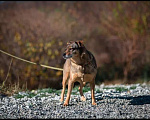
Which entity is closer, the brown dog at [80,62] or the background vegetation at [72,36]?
the brown dog at [80,62]

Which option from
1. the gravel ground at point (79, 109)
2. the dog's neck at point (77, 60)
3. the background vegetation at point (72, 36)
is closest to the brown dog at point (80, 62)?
the dog's neck at point (77, 60)

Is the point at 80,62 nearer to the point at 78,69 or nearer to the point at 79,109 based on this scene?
the point at 78,69

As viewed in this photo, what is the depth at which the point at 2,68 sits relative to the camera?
12219 mm

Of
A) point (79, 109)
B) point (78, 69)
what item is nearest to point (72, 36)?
point (78, 69)

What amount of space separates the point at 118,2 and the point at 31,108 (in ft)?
41.2

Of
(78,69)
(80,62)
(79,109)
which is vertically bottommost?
(79,109)

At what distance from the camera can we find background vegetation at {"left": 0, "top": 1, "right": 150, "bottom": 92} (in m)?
12.6

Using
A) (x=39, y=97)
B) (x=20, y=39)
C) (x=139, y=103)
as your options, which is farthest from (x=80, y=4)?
(x=139, y=103)

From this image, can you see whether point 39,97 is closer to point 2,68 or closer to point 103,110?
point 103,110

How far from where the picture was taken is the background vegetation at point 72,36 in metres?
12.6

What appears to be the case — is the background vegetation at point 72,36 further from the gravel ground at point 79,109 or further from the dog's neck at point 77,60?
the dog's neck at point 77,60

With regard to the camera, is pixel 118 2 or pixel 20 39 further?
pixel 118 2

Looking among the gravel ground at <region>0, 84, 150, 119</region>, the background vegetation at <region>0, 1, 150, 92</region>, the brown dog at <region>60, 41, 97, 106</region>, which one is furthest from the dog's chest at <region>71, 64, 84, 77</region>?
the background vegetation at <region>0, 1, 150, 92</region>

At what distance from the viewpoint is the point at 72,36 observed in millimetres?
14617
